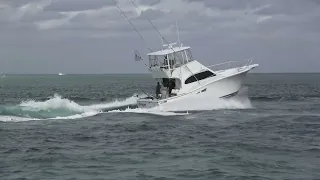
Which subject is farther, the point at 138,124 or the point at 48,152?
the point at 138,124

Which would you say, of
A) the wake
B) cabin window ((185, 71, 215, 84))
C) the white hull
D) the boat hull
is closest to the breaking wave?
the wake

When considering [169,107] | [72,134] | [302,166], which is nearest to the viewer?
[302,166]

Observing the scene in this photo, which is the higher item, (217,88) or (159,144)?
(217,88)

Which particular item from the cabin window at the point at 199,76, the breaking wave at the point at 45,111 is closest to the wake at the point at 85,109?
the breaking wave at the point at 45,111

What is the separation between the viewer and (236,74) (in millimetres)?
34312

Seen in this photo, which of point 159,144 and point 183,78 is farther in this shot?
point 183,78

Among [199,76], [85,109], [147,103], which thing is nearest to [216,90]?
[199,76]

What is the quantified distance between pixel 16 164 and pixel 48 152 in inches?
84.2

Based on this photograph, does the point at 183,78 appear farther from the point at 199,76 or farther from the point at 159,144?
the point at 159,144

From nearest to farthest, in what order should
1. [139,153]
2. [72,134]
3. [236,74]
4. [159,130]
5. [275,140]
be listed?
[139,153] < [275,140] < [72,134] < [159,130] < [236,74]

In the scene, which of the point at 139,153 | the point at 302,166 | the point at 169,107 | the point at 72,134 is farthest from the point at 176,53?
the point at 302,166

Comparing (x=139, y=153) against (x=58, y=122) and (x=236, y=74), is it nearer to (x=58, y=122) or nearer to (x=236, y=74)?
(x=58, y=122)

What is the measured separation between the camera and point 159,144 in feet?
66.1

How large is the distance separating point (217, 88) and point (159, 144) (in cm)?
1401
